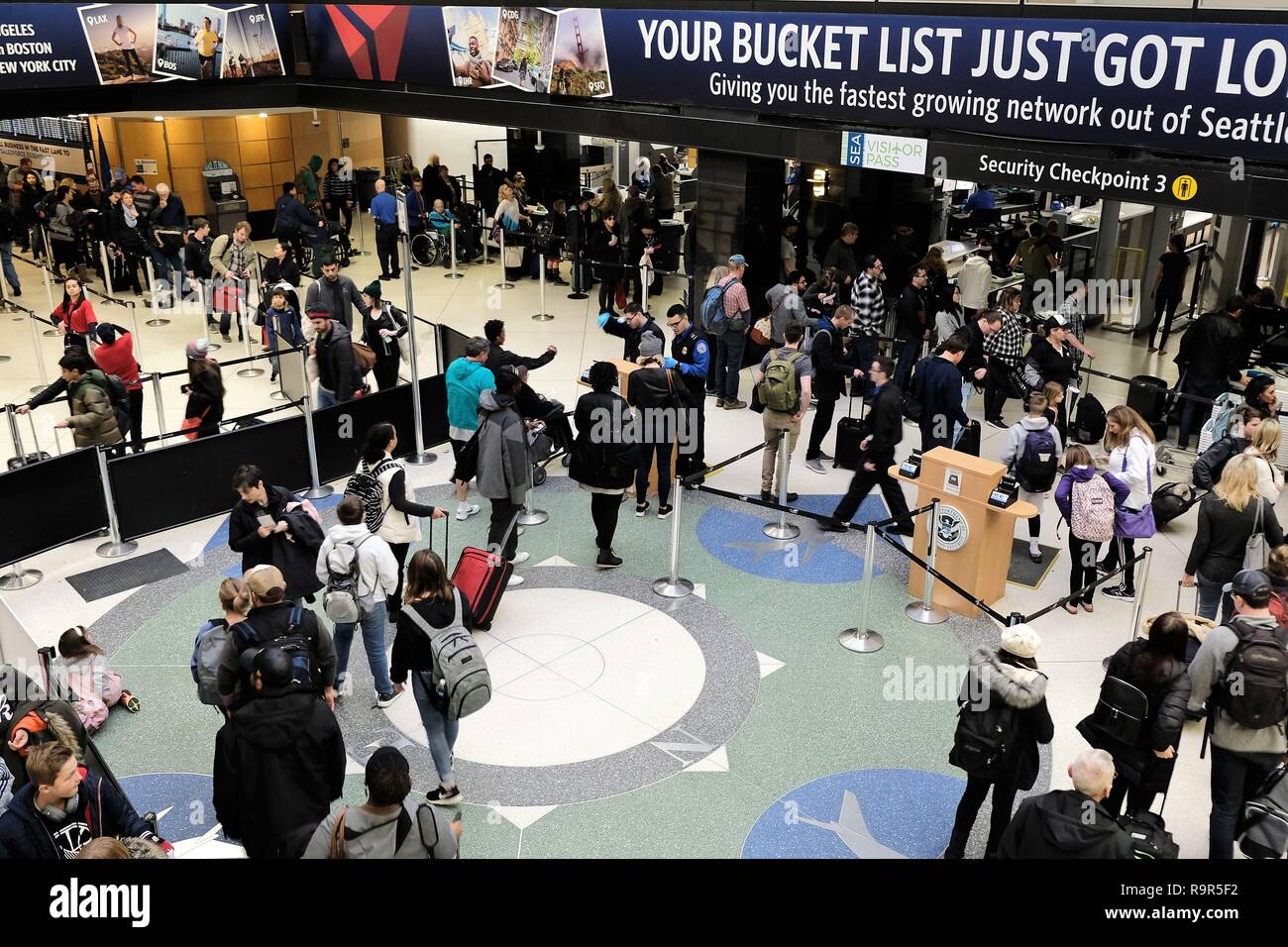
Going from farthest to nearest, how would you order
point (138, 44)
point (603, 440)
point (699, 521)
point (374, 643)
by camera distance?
point (138, 44) → point (699, 521) → point (603, 440) → point (374, 643)

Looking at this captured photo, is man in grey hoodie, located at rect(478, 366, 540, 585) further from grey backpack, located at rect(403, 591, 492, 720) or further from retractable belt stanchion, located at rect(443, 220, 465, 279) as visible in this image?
retractable belt stanchion, located at rect(443, 220, 465, 279)

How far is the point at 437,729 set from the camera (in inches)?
261

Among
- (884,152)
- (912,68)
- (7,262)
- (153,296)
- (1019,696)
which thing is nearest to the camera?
(1019,696)

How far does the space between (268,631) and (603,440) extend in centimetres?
368

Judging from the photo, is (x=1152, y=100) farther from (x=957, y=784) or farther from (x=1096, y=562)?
(x=957, y=784)

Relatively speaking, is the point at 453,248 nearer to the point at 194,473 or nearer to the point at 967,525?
the point at 194,473

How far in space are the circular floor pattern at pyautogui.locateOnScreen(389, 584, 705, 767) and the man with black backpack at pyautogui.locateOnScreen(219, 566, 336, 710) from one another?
159cm

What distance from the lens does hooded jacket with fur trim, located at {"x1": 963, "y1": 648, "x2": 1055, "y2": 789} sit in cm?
568

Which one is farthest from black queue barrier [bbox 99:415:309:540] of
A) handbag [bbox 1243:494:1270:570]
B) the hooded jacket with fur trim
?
handbag [bbox 1243:494:1270:570]

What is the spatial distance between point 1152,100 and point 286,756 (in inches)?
351

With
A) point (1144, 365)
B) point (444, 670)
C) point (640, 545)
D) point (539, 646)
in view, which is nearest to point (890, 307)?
point (1144, 365)

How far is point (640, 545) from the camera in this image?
1030 centimetres

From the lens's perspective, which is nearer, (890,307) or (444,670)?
(444,670)

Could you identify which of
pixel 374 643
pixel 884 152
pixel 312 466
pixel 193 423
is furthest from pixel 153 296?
pixel 374 643
